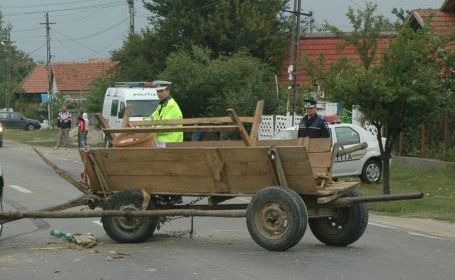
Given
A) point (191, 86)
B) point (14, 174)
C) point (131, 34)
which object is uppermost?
point (131, 34)

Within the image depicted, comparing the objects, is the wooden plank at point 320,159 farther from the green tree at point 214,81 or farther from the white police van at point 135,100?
the green tree at point 214,81

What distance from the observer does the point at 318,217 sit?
9.96 metres

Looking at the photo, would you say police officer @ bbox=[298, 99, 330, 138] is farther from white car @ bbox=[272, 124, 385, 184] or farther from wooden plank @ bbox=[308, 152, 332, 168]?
white car @ bbox=[272, 124, 385, 184]

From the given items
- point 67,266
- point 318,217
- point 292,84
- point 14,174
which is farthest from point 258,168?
point 292,84

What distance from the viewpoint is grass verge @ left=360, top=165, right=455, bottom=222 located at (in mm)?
15336

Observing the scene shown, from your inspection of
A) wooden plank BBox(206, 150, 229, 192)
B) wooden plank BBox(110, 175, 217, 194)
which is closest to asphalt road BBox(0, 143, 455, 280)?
wooden plank BBox(110, 175, 217, 194)

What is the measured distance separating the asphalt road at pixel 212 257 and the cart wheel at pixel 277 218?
166mm

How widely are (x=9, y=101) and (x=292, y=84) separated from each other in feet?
211

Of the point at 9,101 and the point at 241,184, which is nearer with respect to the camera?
the point at 241,184

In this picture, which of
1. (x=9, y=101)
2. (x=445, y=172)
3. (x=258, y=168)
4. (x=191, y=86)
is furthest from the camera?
(x=9, y=101)

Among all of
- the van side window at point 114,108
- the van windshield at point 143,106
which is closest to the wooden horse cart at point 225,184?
the van windshield at point 143,106

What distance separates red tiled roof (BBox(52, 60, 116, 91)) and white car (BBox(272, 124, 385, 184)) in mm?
64724

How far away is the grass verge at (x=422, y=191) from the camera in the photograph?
1534cm

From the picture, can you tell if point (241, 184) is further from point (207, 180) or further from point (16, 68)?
point (16, 68)
